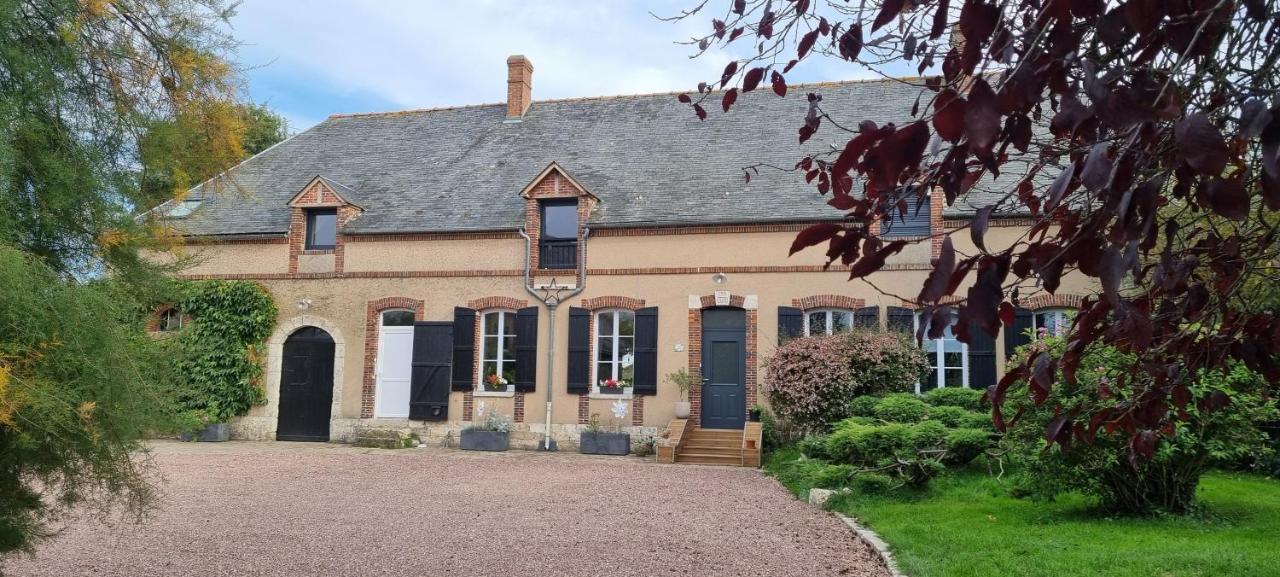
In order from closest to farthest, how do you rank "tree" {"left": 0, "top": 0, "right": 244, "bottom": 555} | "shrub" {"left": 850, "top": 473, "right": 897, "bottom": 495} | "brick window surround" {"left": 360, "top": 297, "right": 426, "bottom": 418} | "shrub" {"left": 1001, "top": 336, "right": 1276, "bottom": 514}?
"tree" {"left": 0, "top": 0, "right": 244, "bottom": 555}, "shrub" {"left": 1001, "top": 336, "right": 1276, "bottom": 514}, "shrub" {"left": 850, "top": 473, "right": 897, "bottom": 495}, "brick window surround" {"left": 360, "top": 297, "right": 426, "bottom": 418}

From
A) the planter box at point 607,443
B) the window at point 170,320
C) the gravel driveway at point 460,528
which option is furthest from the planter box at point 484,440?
the window at point 170,320

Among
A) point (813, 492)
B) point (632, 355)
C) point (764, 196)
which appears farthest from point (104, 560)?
point (764, 196)

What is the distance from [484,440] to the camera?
47.8 ft

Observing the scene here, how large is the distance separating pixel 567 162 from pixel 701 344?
474 cm

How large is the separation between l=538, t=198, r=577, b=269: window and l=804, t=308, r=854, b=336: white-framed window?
13.3 feet

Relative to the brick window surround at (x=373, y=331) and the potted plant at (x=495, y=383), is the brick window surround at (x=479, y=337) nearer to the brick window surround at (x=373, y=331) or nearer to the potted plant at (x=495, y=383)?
the potted plant at (x=495, y=383)

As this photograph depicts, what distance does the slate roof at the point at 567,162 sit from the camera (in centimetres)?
1520

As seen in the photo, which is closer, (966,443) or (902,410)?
(966,443)

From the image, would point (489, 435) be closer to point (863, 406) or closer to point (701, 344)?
point (701, 344)

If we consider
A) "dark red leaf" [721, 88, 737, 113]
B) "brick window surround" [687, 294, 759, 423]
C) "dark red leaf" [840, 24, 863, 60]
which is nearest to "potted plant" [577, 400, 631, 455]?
"brick window surround" [687, 294, 759, 423]

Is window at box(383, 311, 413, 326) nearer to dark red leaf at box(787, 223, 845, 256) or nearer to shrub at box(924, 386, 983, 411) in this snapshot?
shrub at box(924, 386, 983, 411)

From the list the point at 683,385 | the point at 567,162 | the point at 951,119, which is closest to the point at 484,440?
the point at 683,385

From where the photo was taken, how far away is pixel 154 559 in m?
6.36

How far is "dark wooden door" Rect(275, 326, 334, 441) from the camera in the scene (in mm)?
15727
